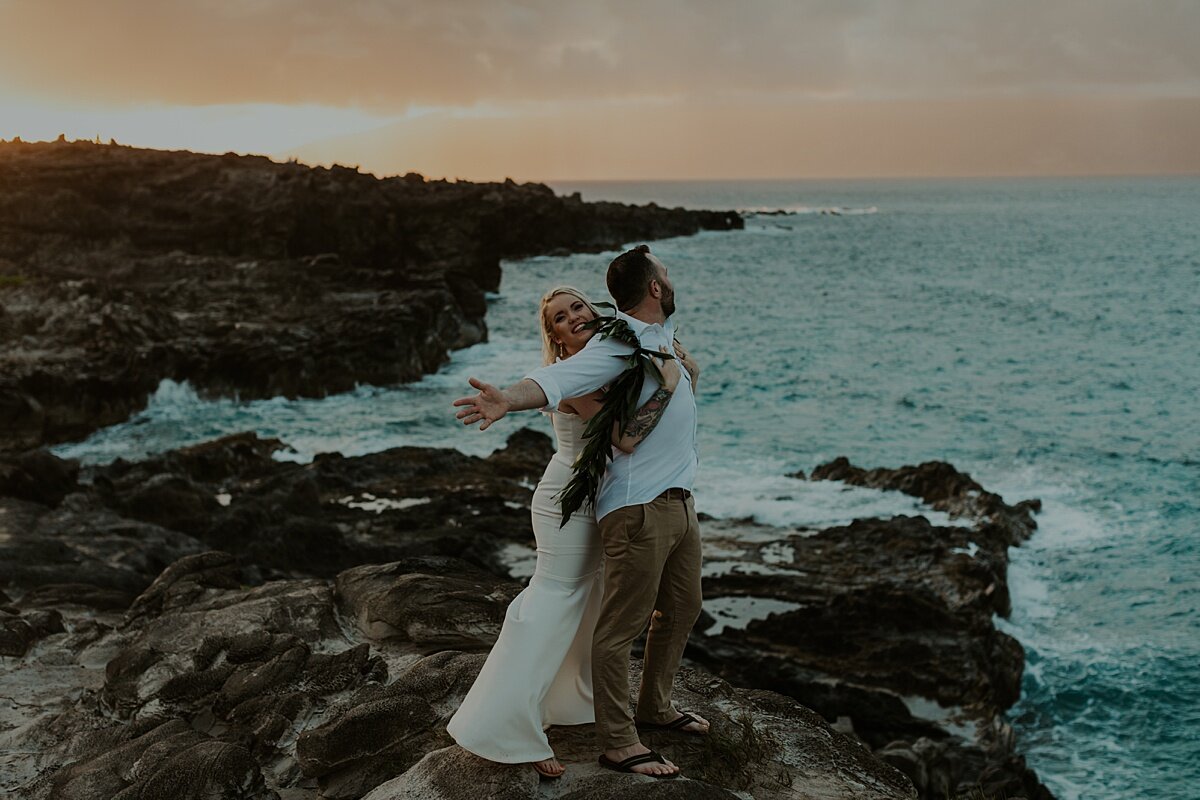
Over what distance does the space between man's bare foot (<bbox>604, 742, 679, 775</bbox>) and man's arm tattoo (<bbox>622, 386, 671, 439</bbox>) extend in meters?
1.47

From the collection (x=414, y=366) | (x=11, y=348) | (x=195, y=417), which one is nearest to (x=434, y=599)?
(x=195, y=417)

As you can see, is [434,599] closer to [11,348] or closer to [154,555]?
[154,555]

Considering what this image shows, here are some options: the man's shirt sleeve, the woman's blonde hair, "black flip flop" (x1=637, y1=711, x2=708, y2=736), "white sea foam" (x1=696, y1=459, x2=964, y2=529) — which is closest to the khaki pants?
"black flip flop" (x1=637, y1=711, x2=708, y2=736)

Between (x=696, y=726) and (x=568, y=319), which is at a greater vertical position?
(x=568, y=319)

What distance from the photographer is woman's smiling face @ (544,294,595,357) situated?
460cm

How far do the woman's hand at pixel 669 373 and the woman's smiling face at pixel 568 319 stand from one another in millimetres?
348

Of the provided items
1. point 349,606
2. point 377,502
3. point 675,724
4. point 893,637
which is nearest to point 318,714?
point 349,606

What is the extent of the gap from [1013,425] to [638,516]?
26.3 meters

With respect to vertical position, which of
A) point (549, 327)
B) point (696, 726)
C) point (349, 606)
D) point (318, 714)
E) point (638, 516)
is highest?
point (549, 327)

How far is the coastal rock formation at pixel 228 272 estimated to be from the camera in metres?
26.8

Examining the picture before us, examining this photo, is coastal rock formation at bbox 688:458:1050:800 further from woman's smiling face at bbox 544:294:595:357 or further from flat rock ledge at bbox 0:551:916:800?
woman's smiling face at bbox 544:294:595:357

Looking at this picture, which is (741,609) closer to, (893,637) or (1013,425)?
(893,637)

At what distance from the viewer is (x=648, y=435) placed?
4.60 meters

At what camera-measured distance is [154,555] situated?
12484 millimetres
